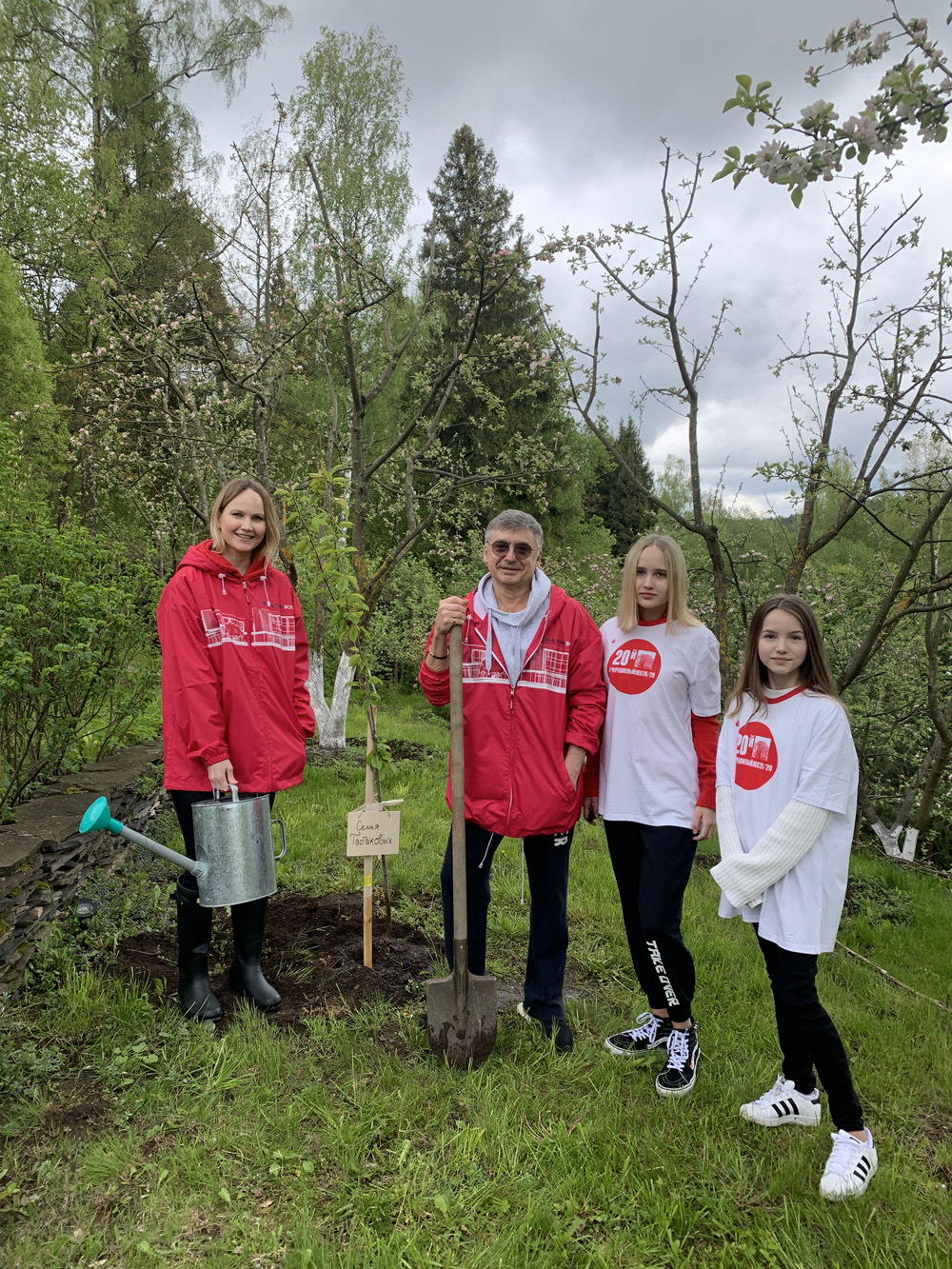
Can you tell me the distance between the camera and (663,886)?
108 inches

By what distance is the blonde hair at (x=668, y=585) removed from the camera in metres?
2.87

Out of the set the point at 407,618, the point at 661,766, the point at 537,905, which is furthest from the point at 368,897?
the point at 407,618

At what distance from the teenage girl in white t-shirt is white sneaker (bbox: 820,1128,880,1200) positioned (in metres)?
0.54

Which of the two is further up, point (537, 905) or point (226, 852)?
point (226, 852)

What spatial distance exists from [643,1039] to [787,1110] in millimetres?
609

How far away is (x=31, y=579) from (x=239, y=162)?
20.5 ft

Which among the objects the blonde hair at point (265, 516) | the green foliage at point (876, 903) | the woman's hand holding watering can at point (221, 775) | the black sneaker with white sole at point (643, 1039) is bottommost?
the green foliage at point (876, 903)

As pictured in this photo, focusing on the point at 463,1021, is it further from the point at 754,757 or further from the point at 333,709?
the point at 333,709

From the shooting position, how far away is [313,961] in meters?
3.62

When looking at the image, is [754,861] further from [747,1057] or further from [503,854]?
[503,854]

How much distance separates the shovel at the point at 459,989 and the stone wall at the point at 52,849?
1.68 m

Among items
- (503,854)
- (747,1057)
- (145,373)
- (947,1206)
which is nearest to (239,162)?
(145,373)

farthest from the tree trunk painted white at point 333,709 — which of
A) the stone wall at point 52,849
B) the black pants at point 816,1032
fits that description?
the black pants at point 816,1032

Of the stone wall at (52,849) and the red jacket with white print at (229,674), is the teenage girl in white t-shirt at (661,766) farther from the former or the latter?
the stone wall at (52,849)
